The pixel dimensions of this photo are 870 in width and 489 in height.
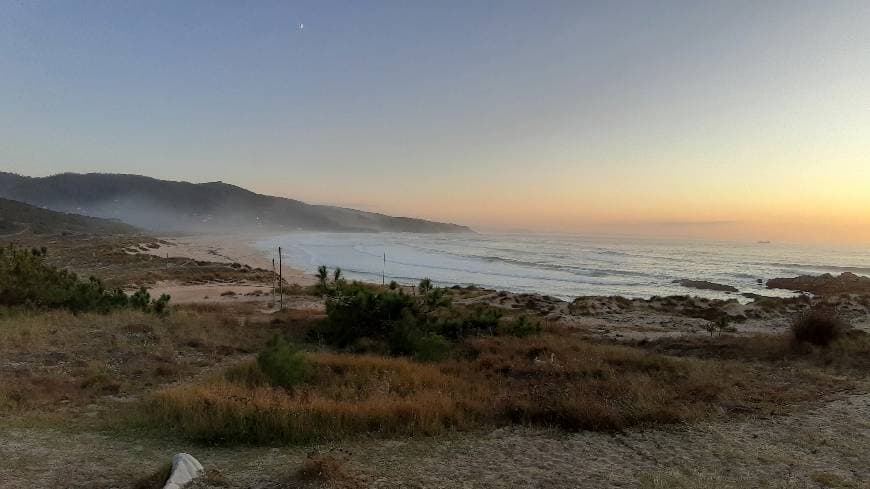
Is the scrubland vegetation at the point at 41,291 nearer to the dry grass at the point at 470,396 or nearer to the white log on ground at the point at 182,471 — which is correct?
the dry grass at the point at 470,396

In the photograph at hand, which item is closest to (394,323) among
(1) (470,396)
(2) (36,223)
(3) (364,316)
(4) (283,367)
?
(3) (364,316)

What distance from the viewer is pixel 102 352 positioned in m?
13.7

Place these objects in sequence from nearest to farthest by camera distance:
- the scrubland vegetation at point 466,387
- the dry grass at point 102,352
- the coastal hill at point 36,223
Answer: the scrubland vegetation at point 466,387 → the dry grass at point 102,352 → the coastal hill at point 36,223

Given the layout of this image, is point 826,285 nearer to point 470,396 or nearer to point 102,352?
point 470,396

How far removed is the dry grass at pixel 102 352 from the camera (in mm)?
10141

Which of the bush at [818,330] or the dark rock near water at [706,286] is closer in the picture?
the bush at [818,330]

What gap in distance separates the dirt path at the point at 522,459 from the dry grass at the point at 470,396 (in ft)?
1.48

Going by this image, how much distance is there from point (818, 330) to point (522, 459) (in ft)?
49.6

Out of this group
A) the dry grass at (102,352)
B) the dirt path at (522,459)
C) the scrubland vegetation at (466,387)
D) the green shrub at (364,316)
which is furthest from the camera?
the green shrub at (364,316)

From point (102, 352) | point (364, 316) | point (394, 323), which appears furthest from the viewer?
point (364, 316)

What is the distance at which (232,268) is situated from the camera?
53375 millimetres

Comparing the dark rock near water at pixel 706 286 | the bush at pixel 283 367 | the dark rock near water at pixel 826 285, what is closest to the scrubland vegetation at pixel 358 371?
Answer: the bush at pixel 283 367

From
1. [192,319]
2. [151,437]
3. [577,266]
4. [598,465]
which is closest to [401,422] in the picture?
[598,465]

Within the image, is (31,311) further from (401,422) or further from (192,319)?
(401,422)
